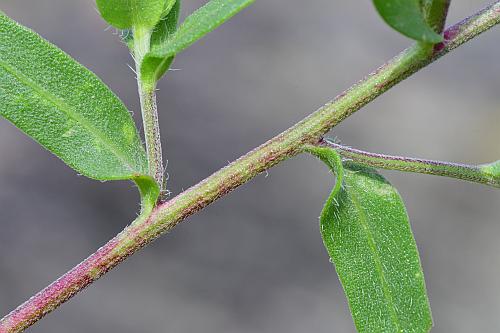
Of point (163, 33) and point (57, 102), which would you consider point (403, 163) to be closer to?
point (163, 33)

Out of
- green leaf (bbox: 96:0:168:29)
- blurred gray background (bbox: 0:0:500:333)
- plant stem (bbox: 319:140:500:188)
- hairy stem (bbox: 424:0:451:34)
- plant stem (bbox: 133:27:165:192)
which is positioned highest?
hairy stem (bbox: 424:0:451:34)

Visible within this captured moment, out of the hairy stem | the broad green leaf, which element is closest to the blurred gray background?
the broad green leaf

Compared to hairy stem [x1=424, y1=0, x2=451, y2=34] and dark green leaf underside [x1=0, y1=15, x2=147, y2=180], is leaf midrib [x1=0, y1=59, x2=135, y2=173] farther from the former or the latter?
hairy stem [x1=424, y1=0, x2=451, y2=34]

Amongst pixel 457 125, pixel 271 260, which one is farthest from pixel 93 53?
pixel 457 125

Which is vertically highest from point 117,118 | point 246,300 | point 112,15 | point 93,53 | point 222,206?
point 112,15

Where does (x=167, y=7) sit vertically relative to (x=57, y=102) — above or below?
above

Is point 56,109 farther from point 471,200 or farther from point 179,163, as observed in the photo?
point 471,200

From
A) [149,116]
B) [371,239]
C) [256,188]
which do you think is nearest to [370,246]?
[371,239]
